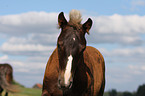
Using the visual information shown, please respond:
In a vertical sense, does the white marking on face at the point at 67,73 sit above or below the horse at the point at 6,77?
below

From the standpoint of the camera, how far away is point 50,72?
249 inches

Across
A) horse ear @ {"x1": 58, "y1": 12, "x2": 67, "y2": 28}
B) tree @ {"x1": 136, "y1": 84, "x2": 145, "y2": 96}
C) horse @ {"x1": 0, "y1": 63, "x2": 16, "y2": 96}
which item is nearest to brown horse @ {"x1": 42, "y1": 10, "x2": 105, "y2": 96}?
horse ear @ {"x1": 58, "y1": 12, "x2": 67, "y2": 28}

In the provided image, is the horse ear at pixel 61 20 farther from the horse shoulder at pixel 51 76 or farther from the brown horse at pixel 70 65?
the horse shoulder at pixel 51 76

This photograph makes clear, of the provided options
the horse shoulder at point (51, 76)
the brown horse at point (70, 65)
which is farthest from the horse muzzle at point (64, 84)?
the horse shoulder at point (51, 76)

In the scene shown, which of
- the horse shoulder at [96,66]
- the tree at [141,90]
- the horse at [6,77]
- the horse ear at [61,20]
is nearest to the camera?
the horse ear at [61,20]

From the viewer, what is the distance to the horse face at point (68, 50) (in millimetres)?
5273

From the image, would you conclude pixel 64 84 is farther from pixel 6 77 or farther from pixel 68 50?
pixel 6 77

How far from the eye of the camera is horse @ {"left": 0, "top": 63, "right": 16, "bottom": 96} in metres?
21.2

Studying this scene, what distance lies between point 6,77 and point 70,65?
17.2 m

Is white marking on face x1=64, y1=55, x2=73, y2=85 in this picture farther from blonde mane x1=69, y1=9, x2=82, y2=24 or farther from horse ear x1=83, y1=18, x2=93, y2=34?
blonde mane x1=69, y1=9, x2=82, y2=24

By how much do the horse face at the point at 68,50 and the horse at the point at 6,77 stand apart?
1620 centimetres

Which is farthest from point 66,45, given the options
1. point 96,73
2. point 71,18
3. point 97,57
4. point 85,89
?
point 97,57

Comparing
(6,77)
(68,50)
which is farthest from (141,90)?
(68,50)

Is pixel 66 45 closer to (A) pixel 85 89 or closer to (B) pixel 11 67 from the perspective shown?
(A) pixel 85 89
